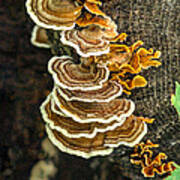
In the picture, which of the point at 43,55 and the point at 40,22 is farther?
the point at 43,55

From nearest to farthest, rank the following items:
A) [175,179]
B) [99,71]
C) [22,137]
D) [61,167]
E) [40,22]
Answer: [175,179]
[40,22]
[99,71]
[22,137]
[61,167]

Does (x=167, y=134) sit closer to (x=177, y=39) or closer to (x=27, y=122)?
(x=177, y=39)

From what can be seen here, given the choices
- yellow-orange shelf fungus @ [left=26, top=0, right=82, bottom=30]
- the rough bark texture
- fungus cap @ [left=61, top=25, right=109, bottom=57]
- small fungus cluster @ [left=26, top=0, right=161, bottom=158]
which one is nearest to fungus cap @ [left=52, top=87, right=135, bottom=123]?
small fungus cluster @ [left=26, top=0, right=161, bottom=158]

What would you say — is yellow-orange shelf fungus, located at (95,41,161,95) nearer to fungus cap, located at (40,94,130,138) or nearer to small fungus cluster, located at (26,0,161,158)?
small fungus cluster, located at (26,0,161,158)

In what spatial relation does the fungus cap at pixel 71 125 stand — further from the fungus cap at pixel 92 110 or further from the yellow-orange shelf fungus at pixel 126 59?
the yellow-orange shelf fungus at pixel 126 59

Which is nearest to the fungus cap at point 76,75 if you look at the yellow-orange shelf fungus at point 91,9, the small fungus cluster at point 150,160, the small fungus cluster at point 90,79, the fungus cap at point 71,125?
the small fungus cluster at point 90,79

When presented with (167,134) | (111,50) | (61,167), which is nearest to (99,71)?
(111,50)
